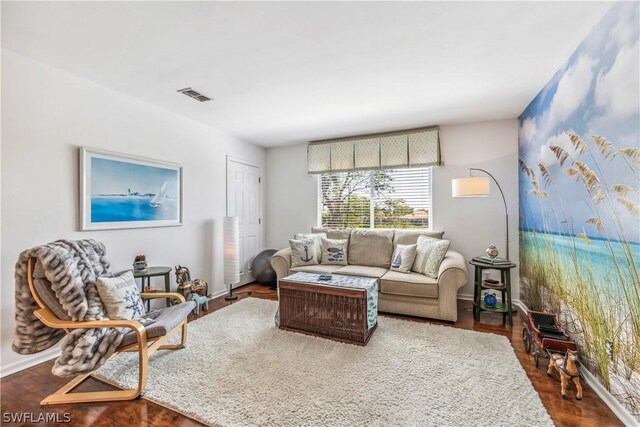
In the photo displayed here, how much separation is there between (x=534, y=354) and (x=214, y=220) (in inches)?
155

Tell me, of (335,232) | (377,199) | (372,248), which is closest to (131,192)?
(335,232)

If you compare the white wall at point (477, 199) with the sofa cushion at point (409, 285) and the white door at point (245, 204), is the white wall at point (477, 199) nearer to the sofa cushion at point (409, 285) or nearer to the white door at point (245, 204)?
the sofa cushion at point (409, 285)

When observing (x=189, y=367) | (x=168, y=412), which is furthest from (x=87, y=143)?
(x=168, y=412)

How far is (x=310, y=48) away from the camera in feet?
6.86

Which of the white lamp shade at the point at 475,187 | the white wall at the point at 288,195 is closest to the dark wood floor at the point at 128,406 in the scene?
the white lamp shade at the point at 475,187

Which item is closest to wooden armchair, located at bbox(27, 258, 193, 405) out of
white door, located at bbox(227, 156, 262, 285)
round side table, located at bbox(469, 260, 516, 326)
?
white door, located at bbox(227, 156, 262, 285)

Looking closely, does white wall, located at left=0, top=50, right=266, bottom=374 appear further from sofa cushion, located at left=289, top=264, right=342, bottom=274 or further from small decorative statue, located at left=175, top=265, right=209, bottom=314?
sofa cushion, located at left=289, top=264, right=342, bottom=274

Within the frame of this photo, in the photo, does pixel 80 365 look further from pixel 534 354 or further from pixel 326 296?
pixel 534 354

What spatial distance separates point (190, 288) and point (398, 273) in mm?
2532

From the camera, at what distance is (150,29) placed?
1.87 m

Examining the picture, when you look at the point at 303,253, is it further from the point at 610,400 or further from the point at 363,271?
the point at 610,400

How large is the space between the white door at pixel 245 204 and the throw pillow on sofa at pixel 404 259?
2.49 meters

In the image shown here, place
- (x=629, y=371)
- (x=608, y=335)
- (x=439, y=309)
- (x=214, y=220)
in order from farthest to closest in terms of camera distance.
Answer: (x=214, y=220)
(x=439, y=309)
(x=608, y=335)
(x=629, y=371)

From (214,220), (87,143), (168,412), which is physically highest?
(87,143)
